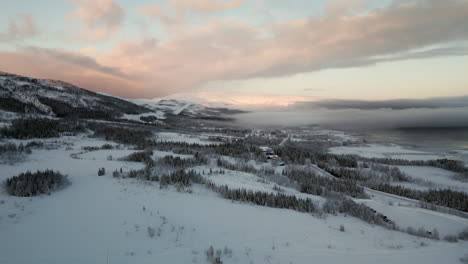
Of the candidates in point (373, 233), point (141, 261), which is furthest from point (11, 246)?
point (373, 233)

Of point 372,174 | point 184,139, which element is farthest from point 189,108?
point 372,174

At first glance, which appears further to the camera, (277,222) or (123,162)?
(123,162)

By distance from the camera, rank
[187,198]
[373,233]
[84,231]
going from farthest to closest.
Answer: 1. [187,198]
2. [373,233]
3. [84,231]

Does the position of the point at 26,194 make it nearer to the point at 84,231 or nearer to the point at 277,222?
the point at 84,231

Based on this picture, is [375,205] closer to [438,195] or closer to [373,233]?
[373,233]

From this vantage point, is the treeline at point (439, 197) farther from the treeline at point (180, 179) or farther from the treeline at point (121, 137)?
the treeline at point (121, 137)

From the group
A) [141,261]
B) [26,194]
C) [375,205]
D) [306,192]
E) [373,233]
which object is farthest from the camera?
[306,192]

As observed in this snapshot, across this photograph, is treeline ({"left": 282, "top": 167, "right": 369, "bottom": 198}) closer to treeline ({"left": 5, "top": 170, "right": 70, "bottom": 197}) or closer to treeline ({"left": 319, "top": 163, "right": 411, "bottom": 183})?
treeline ({"left": 319, "top": 163, "right": 411, "bottom": 183})

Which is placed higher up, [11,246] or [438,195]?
[11,246]
